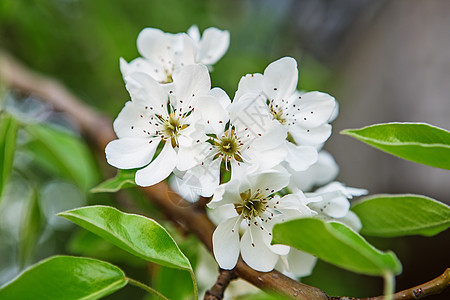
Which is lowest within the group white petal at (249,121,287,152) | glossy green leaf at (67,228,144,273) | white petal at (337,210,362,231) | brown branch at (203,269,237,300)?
glossy green leaf at (67,228,144,273)

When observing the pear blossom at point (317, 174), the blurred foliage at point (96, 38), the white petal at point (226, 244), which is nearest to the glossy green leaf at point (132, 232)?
the white petal at point (226, 244)

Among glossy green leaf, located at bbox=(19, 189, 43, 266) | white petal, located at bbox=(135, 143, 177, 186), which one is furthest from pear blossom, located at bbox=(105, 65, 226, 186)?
glossy green leaf, located at bbox=(19, 189, 43, 266)

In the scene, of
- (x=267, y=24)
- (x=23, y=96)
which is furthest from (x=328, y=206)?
(x=267, y=24)

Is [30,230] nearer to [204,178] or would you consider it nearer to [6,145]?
[6,145]

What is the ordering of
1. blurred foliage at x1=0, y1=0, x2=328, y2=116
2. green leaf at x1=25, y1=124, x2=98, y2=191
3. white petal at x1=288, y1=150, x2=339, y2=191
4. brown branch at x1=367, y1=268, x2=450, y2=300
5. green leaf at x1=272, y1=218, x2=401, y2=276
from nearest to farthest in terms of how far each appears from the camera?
green leaf at x1=272, y1=218, x2=401, y2=276, brown branch at x1=367, y1=268, x2=450, y2=300, white petal at x1=288, y1=150, x2=339, y2=191, green leaf at x1=25, y1=124, x2=98, y2=191, blurred foliage at x1=0, y1=0, x2=328, y2=116

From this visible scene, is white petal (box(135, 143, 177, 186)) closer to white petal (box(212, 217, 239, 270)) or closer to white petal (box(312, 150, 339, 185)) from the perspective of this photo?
white petal (box(212, 217, 239, 270))

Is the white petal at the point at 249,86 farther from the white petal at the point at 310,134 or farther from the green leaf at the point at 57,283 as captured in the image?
the green leaf at the point at 57,283

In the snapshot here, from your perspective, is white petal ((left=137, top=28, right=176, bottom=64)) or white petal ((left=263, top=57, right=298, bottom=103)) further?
white petal ((left=137, top=28, right=176, bottom=64))

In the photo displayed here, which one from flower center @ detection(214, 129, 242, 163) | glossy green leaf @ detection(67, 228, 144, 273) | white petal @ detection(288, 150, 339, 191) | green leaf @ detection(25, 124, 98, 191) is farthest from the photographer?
green leaf @ detection(25, 124, 98, 191)
